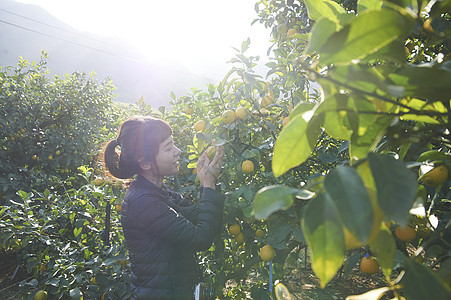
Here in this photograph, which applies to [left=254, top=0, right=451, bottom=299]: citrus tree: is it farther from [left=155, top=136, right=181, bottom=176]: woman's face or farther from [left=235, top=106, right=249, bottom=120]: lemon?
[left=155, top=136, right=181, bottom=176]: woman's face

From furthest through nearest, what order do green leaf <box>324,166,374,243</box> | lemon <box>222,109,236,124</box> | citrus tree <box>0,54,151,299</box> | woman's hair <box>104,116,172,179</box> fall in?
citrus tree <box>0,54,151,299</box>, woman's hair <box>104,116,172,179</box>, lemon <box>222,109,236,124</box>, green leaf <box>324,166,374,243</box>

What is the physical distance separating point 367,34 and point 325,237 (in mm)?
167

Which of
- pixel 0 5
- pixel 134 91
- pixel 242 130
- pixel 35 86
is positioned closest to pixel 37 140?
pixel 35 86

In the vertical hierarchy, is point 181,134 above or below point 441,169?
below

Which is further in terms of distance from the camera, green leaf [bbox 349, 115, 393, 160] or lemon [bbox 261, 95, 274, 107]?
lemon [bbox 261, 95, 274, 107]

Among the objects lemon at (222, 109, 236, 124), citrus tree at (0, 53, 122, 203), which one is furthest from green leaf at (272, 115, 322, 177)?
citrus tree at (0, 53, 122, 203)

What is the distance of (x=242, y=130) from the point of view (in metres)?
1.36

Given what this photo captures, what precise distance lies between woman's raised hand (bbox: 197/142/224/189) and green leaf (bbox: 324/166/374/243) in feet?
3.50

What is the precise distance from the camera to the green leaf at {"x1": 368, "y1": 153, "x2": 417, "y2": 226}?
0.24 metres

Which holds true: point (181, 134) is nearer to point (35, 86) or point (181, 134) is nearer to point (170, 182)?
point (170, 182)

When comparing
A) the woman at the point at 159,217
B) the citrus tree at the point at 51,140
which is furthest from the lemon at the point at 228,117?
the citrus tree at the point at 51,140

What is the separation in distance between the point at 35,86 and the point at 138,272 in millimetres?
4428

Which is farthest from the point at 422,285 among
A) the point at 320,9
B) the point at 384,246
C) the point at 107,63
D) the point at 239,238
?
the point at 107,63

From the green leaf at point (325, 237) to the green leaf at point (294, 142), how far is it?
0.26 ft
